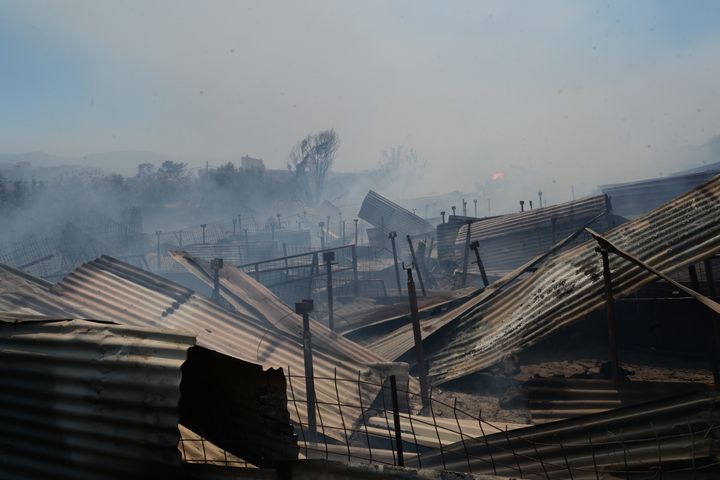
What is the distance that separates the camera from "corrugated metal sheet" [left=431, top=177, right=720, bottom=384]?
21.2 feet

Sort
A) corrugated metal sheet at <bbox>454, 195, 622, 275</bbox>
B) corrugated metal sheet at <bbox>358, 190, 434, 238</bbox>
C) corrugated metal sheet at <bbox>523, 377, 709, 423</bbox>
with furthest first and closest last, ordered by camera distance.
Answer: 1. corrugated metal sheet at <bbox>358, 190, 434, 238</bbox>
2. corrugated metal sheet at <bbox>454, 195, 622, 275</bbox>
3. corrugated metal sheet at <bbox>523, 377, 709, 423</bbox>

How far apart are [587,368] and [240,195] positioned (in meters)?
46.8

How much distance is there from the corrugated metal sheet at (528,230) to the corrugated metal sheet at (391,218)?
27.5 feet

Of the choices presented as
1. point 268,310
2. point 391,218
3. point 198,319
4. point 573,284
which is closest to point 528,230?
point 573,284

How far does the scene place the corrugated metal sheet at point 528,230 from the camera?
16250 millimetres

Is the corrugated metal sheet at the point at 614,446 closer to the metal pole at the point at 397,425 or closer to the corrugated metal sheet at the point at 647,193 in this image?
the metal pole at the point at 397,425

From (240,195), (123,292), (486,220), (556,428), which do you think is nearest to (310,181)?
(240,195)

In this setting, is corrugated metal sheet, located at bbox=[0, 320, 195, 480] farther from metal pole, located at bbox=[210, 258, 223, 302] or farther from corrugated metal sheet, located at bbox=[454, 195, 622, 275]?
corrugated metal sheet, located at bbox=[454, 195, 622, 275]

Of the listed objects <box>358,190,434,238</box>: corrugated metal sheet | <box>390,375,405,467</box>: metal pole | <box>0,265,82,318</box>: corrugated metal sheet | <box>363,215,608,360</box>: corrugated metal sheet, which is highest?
<box>358,190,434,238</box>: corrugated metal sheet

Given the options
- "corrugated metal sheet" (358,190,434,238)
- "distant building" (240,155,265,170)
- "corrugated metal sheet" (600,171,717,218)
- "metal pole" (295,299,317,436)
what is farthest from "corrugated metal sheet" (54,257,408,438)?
"distant building" (240,155,265,170)

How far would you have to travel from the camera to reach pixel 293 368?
6961 mm

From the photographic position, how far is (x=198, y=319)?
25.0 feet

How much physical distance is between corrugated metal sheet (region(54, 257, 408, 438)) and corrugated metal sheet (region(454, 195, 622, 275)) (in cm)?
1105

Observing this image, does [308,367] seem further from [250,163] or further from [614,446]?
[250,163]
